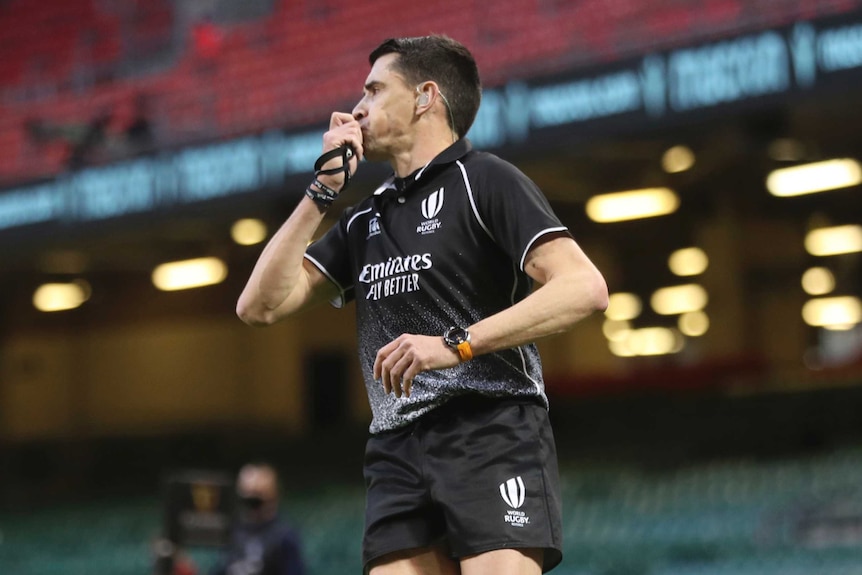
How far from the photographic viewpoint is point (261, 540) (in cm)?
938

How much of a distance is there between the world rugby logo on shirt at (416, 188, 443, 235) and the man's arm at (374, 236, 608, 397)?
397mm

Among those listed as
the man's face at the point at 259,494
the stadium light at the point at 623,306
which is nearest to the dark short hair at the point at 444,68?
the man's face at the point at 259,494

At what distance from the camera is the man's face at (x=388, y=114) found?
3.81 m

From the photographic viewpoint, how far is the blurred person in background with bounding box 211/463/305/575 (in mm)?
9258

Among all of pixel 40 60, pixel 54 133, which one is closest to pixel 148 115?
pixel 54 133

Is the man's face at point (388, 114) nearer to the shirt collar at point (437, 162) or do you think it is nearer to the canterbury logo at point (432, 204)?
the shirt collar at point (437, 162)

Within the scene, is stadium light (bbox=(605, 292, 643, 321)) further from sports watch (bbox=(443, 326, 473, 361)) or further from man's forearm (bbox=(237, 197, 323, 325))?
sports watch (bbox=(443, 326, 473, 361))

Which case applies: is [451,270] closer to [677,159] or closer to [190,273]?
[677,159]

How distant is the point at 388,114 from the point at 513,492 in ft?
3.65

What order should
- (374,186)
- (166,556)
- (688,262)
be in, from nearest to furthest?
1. (166,556)
2. (374,186)
3. (688,262)

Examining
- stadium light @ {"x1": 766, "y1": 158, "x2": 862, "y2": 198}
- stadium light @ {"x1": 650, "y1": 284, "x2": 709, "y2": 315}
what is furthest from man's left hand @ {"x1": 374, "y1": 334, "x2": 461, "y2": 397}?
stadium light @ {"x1": 650, "y1": 284, "x2": 709, "y2": 315}

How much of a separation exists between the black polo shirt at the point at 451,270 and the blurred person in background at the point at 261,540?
5569 mm

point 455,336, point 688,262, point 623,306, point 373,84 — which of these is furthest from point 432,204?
point 623,306

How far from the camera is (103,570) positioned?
14.5m
